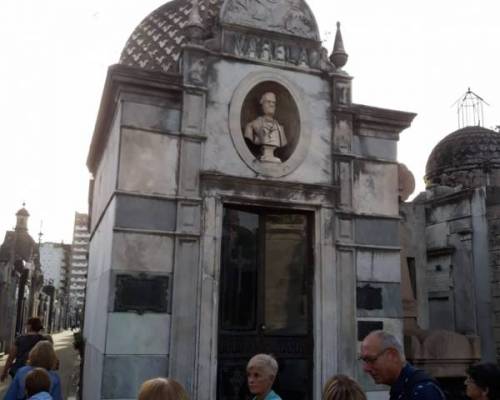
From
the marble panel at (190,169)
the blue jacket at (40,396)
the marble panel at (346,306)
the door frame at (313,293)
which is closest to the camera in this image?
the blue jacket at (40,396)

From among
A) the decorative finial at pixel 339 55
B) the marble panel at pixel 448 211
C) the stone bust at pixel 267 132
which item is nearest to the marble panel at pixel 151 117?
the stone bust at pixel 267 132

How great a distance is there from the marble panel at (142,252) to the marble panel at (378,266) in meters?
3.09

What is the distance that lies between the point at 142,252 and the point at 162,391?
4390 millimetres

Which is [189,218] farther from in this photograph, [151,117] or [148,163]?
[151,117]

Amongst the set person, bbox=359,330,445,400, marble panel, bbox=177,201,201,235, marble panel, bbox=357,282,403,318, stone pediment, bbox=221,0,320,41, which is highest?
stone pediment, bbox=221,0,320,41

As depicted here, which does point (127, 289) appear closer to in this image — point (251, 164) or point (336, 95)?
point (251, 164)

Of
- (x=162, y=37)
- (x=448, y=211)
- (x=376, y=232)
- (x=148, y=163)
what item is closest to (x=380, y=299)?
(x=376, y=232)

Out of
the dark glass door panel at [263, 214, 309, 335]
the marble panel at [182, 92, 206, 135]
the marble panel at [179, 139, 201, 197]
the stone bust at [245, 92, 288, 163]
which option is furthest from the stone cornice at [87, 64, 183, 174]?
the dark glass door panel at [263, 214, 309, 335]

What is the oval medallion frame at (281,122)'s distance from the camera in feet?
27.0

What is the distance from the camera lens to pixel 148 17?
1188 centimetres

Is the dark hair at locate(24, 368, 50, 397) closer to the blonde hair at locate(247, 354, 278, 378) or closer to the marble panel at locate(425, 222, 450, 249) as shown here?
the blonde hair at locate(247, 354, 278, 378)

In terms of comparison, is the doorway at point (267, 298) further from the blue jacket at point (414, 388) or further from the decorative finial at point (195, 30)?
the blue jacket at point (414, 388)

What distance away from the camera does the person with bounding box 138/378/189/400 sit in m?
3.11

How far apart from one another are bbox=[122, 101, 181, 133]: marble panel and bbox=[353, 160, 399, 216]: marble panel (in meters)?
3.11
